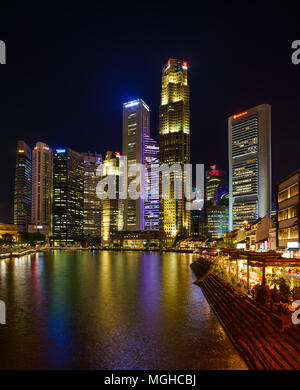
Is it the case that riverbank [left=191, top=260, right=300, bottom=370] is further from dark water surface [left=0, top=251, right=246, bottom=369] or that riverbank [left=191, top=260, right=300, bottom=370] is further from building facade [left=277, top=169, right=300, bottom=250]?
building facade [left=277, top=169, right=300, bottom=250]

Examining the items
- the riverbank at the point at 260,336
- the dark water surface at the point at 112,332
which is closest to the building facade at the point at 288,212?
the dark water surface at the point at 112,332

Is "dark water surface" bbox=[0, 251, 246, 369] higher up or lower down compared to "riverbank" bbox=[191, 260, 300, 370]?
lower down

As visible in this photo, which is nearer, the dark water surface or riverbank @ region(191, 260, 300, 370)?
riverbank @ region(191, 260, 300, 370)

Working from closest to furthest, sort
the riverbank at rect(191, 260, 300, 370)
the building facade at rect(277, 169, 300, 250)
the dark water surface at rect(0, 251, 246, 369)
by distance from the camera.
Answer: the riverbank at rect(191, 260, 300, 370) < the dark water surface at rect(0, 251, 246, 369) < the building facade at rect(277, 169, 300, 250)

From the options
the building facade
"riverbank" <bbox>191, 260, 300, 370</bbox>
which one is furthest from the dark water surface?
the building facade

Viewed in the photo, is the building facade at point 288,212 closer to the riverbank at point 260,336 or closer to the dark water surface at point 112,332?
the dark water surface at point 112,332

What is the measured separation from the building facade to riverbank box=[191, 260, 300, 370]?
39056mm

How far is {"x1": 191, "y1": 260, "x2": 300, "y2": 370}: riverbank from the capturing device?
11.6 metres

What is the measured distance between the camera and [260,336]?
14078 mm

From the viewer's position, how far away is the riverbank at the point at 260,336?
455 inches

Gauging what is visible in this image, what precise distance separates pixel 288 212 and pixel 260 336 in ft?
189
